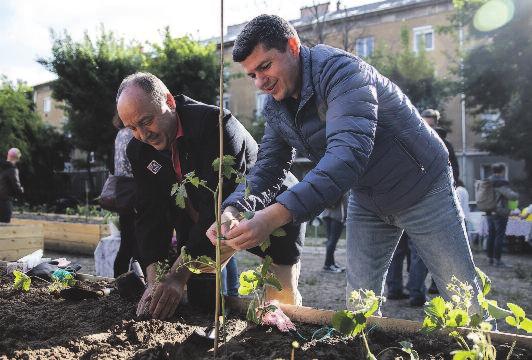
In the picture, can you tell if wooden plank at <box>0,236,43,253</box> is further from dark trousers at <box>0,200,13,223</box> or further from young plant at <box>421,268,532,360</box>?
young plant at <box>421,268,532,360</box>

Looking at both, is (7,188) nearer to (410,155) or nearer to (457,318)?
(410,155)

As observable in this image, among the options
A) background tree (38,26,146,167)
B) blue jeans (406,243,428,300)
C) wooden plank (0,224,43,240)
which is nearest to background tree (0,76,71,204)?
background tree (38,26,146,167)

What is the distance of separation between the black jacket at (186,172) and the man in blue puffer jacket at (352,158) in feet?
0.96

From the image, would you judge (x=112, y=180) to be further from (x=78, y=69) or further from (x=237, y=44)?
(x=78, y=69)

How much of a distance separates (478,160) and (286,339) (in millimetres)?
23975

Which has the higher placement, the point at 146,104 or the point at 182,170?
the point at 146,104

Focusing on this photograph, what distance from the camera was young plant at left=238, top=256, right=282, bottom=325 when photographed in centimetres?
165

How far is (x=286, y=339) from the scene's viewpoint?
1.74 m

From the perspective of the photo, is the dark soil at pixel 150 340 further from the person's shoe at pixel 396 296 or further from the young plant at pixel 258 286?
the person's shoe at pixel 396 296

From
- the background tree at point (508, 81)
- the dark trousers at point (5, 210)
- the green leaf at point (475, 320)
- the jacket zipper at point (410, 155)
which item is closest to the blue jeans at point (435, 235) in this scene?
the jacket zipper at point (410, 155)

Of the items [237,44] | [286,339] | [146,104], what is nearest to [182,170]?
[146,104]

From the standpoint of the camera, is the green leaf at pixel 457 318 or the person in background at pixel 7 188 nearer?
the green leaf at pixel 457 318

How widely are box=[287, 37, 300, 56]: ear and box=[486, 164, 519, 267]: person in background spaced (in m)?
6.95

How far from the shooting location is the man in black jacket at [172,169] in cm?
215
